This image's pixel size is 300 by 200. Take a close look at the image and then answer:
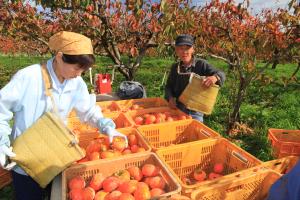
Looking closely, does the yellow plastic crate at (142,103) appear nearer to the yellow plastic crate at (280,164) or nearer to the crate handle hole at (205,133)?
the crate handle hole at (205,133)

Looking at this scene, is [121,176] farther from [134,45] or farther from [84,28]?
[134,45]

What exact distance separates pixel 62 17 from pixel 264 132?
4392 mm

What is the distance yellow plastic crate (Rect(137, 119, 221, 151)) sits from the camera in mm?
2938

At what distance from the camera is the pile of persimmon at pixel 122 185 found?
6.31 ft

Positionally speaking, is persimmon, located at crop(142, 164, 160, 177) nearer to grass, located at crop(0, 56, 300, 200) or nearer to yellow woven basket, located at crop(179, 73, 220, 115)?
yellow woven basket, located at crop(179, 73, 220, 115)

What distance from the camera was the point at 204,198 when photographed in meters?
1.81

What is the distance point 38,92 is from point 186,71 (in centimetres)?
207

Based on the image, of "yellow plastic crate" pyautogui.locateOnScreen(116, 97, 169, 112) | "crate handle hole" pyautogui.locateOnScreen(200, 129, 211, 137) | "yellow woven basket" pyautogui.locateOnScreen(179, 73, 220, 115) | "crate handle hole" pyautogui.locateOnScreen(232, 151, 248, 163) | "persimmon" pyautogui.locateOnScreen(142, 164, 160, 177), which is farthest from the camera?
"yellow plastic crate" pyautogui.locateOnScreen(116, 97, 169, 112)

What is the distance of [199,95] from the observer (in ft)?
10.6

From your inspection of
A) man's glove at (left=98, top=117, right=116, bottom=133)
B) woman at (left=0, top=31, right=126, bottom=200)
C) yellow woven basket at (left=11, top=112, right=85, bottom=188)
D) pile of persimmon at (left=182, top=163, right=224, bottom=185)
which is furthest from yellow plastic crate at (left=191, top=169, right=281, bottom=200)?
woman at (left=0, top=31, right=126, bottom=200)

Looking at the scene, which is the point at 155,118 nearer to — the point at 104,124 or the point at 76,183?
the point at 104,124

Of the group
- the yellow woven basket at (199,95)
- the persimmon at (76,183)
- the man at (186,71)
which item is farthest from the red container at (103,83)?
the persimmon at (76,183)

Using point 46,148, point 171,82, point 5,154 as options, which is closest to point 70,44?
point 46,148

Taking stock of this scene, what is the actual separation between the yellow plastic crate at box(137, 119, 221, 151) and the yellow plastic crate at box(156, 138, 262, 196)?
0.25 m
